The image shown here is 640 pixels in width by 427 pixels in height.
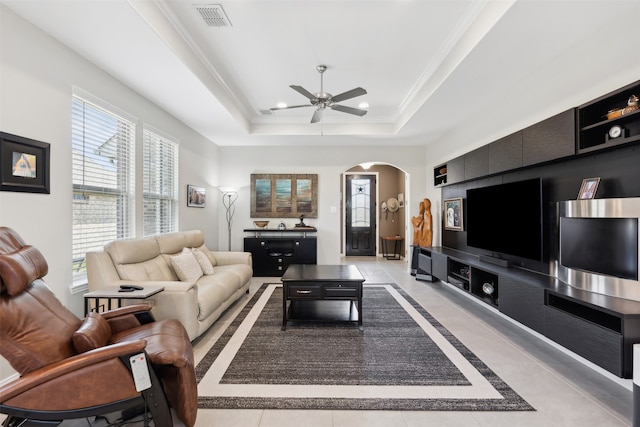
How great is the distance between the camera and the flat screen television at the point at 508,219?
2.79 metres

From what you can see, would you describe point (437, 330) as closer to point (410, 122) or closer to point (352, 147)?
point (410, 122)

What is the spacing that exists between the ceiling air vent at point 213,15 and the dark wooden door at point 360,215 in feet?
20.0

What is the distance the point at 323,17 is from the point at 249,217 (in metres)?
4.31

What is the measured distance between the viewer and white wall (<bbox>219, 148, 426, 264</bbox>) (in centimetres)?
606

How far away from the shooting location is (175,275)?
335 centimetres

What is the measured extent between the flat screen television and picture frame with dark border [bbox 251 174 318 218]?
10.1 ft

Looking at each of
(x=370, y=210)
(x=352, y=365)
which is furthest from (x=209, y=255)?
(x=370, y=210)

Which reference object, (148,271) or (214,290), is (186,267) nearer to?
(148,271)

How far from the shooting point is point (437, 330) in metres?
3.02

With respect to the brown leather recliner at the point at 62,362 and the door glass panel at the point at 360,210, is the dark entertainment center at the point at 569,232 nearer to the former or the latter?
the brown leather recliner at the point at 62,362

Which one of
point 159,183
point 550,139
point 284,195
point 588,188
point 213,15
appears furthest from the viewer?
point 284,195

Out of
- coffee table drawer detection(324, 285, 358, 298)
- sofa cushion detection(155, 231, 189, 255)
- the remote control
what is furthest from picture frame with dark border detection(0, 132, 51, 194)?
coffee table drawer detection(324, 285, 358, 298)

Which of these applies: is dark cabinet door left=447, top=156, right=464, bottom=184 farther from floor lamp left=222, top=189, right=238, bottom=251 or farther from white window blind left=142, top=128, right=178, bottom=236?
white window blind left=142, top=128, right=178, bottom=236

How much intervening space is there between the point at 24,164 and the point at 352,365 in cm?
294
